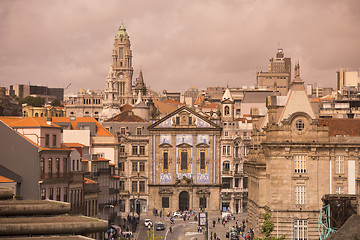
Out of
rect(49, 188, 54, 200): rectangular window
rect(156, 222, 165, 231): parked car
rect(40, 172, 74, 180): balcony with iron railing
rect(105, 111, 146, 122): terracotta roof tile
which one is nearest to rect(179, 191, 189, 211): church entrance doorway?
rect(105, 111, 146, 122): terracotta roof tile

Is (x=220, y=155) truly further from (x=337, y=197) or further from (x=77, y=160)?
(x=77, y=160)

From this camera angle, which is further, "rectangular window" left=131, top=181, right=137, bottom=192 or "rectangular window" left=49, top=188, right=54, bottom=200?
"rectangular window" left=131, top=181, right=137, bottom=192

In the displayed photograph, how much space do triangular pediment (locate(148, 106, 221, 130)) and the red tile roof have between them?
48.4 m

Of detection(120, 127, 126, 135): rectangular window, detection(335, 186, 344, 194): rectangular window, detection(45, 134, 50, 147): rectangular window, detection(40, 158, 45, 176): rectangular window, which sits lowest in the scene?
detection(335, 186, 344, 194): rectangular window

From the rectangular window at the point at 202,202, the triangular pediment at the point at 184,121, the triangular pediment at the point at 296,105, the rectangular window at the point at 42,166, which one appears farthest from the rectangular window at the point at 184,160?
the rectangular window at the point at 42,166

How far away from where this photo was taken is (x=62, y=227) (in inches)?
955

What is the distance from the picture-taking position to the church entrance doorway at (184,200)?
150m

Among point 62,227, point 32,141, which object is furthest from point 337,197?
point 62,227

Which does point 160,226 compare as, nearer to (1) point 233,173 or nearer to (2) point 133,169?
(2) point 133,169

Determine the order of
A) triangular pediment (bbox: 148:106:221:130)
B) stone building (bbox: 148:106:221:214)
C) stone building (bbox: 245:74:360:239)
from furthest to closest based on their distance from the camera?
triangular pediment (bbox: 148:106:221:130), stone building (bbox: 148:106:221:214), stone building (bbox: 245:74:360:239)

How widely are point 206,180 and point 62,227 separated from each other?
12661 centimetres

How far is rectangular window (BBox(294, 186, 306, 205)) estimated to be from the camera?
316ft

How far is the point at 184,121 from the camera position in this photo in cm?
14988

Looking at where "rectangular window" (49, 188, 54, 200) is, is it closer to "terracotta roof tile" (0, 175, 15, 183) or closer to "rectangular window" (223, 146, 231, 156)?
"terracotta roof tile" (0, 175, 15, 183)
